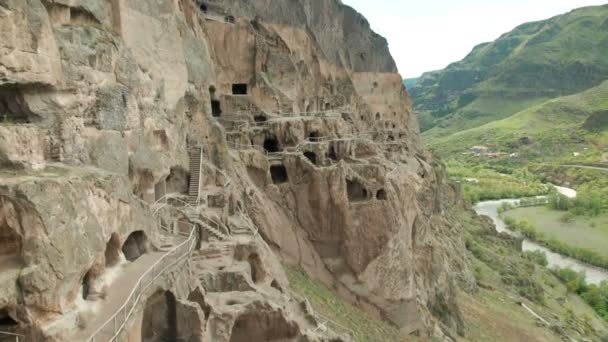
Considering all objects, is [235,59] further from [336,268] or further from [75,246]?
[75,246]

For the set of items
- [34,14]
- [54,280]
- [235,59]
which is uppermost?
[235,59]

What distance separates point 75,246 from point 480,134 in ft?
→ 558

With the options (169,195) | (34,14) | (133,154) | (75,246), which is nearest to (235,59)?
(169,195)

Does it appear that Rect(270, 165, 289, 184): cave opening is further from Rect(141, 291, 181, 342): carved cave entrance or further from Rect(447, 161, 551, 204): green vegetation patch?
Rect(447, 161, 551, 204): green vegetation patch

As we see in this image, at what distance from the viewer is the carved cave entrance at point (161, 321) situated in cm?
1480

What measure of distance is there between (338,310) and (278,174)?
9.72m

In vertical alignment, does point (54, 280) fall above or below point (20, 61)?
below

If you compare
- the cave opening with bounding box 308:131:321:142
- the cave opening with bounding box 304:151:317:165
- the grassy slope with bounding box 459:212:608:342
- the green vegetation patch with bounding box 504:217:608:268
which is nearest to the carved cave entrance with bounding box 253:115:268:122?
the cave opening with bounding box 308:131:321:142

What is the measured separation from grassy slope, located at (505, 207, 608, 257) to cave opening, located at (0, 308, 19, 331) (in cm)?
7391

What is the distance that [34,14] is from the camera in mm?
13586

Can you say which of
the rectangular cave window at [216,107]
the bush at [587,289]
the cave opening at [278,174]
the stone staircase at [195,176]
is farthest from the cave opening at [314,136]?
the bush at [587,289]

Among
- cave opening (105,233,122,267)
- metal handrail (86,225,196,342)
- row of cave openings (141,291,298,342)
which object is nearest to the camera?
metal handrail (86,225,196,342)

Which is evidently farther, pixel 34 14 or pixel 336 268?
pixel 336 268

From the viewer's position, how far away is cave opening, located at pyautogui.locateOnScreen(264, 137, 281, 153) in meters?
34.6
